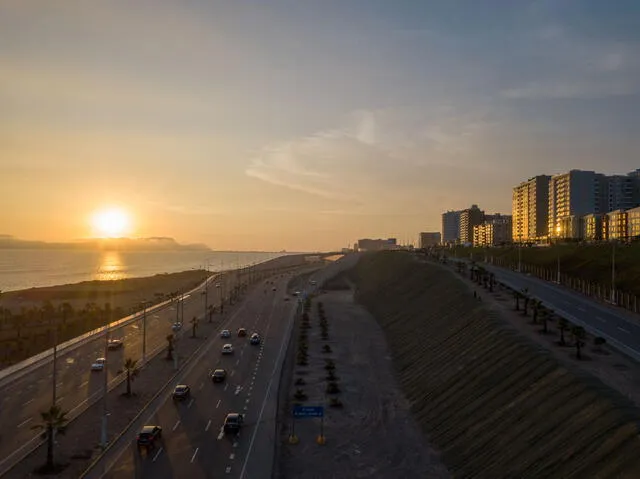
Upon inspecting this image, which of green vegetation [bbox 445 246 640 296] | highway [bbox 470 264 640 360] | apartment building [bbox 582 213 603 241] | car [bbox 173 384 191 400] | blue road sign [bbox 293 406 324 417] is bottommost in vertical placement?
car [bbox 173 384 191 400]

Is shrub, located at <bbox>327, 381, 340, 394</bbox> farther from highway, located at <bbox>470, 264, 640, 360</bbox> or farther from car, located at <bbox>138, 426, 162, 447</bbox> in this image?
highway, located at <bbox>470, 264, 640, 360</bbox>

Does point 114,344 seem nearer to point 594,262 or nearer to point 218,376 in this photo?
point 218,376

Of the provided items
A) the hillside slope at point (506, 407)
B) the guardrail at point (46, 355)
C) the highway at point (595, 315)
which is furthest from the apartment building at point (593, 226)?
the guardrail at point (46, 355)

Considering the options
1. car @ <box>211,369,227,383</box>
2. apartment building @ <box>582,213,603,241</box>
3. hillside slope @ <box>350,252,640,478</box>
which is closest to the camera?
hillside slope @ <box>350,252,640,478</box>

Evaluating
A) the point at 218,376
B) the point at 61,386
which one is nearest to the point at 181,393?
the point at 218,376

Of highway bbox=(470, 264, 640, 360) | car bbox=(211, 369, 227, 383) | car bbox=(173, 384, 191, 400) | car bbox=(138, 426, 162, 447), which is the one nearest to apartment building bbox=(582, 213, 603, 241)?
highway bbox=(470, 264, 640, 360)

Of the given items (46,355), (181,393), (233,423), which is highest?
(233,423)
